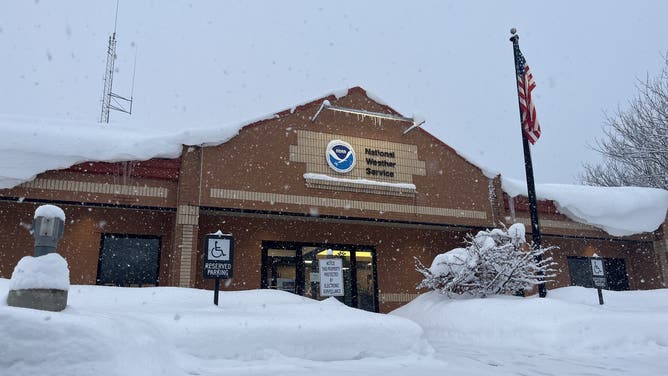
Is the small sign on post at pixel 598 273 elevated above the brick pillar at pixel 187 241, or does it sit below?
below

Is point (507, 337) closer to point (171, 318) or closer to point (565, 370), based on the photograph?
point (565, 370)

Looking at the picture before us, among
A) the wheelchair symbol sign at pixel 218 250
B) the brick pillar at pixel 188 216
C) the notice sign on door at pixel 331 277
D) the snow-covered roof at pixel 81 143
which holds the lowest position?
the notice sign on door at pixel 331 277

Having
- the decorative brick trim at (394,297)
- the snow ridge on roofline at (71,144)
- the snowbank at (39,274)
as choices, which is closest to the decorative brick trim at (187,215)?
the snow ridge on roofline at (71,144)

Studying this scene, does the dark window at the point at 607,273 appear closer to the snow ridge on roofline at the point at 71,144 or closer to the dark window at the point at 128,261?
the snow ridge on roofline at the point at 71,144

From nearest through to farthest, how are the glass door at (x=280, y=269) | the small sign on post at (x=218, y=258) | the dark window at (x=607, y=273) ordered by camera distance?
1. the small sign on post at (x=218, y=258)
2. the glass door at (x=280, y=269)
3. the dark window at (x=607, y=273)

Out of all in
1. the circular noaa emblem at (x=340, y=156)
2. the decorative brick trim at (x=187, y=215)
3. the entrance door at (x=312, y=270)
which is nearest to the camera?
the decorative brick trim at (x=187, y=215)

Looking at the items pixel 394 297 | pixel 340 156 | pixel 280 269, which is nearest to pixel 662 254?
pixel 394 297

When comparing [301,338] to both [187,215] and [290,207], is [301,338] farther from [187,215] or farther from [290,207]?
[290,207]

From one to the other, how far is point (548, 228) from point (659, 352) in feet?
31.6

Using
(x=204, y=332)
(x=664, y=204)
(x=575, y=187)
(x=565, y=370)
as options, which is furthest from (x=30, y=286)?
(x=664, y=204)

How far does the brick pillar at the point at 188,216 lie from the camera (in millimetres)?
12258

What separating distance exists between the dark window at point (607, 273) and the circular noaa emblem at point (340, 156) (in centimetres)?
1047

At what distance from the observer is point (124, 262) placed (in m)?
13.5

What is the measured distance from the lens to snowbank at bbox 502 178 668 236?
17547 mm
